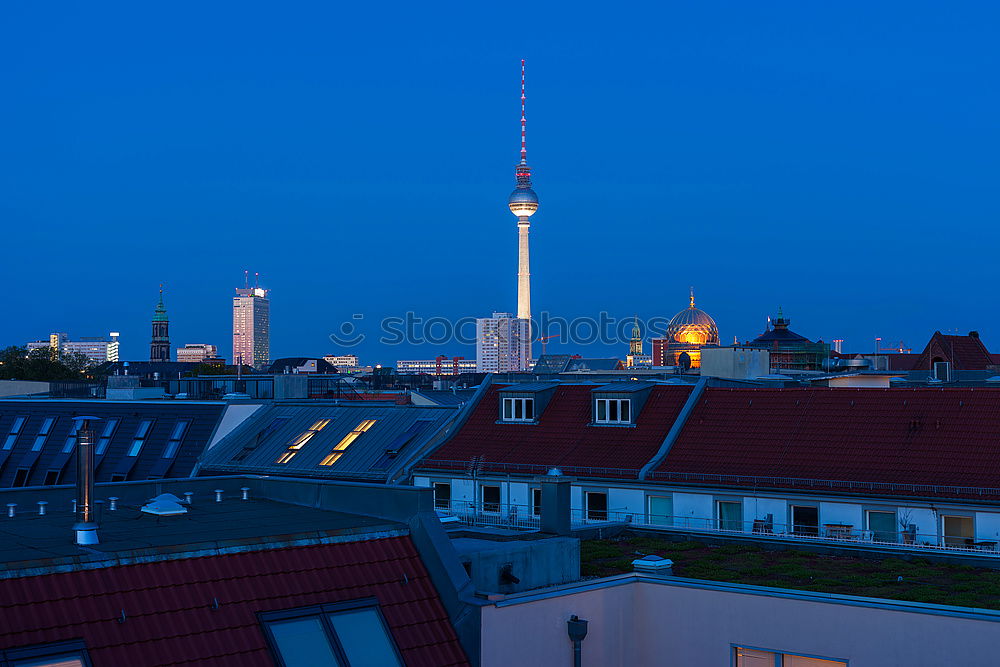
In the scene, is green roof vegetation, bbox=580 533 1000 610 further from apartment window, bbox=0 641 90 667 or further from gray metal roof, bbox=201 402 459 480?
gray metal roof, bbox=201 402 459 480

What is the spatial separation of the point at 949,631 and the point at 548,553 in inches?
268

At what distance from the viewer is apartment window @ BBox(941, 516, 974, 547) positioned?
1384 inches

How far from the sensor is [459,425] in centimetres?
5031

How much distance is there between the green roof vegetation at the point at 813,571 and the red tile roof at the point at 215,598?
20.4ft

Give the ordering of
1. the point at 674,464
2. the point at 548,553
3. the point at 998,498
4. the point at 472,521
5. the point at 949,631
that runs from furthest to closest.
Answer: the point at 674,464 → the point at 998,498 → the point at 472,521 → the point at 548,553 → the point at 949,631

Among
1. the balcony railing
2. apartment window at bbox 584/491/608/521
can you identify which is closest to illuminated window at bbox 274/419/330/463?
the balcony railing

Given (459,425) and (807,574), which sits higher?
(459,425)

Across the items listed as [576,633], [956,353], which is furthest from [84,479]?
[956,353]

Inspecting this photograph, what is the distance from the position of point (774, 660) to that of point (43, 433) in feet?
167

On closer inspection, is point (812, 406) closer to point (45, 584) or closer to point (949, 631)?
point (949, 631)

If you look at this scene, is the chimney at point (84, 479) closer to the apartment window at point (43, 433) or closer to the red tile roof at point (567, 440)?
the red tile roof at point (567, 440)

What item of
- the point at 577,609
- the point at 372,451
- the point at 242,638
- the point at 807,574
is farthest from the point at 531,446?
the point at 242,638

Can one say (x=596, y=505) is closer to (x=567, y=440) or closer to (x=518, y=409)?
(x=567, y=440)

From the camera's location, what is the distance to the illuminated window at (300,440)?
2096 inches
